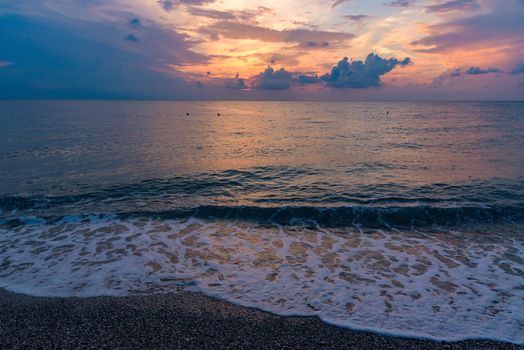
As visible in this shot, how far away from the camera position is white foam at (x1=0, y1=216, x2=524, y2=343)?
25.4 feet

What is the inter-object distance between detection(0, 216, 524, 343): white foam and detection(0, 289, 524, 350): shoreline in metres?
0.37

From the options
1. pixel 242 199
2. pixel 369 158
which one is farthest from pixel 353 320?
pixel 369 158

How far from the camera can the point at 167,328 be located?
280 inches

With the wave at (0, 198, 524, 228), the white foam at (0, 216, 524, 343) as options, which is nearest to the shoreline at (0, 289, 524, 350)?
the white foam at (0, 216, 524, 343)

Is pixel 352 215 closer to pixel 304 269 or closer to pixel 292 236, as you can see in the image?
pixel 292 236

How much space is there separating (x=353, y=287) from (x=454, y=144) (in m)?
36.8

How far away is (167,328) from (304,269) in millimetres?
4584

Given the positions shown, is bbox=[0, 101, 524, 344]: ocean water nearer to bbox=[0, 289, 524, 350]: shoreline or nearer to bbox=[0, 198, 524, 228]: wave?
bbox=[0, 198, 524, 228]: wave

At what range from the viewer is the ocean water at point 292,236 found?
834 cm

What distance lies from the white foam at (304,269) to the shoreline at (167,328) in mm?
373

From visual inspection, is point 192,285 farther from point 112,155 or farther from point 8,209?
point 112,155

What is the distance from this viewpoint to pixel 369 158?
28.8 meters

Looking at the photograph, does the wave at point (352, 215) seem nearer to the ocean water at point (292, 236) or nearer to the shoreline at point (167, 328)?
the ocean water at point (292, 236)

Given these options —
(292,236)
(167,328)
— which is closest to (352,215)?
(292,236)
